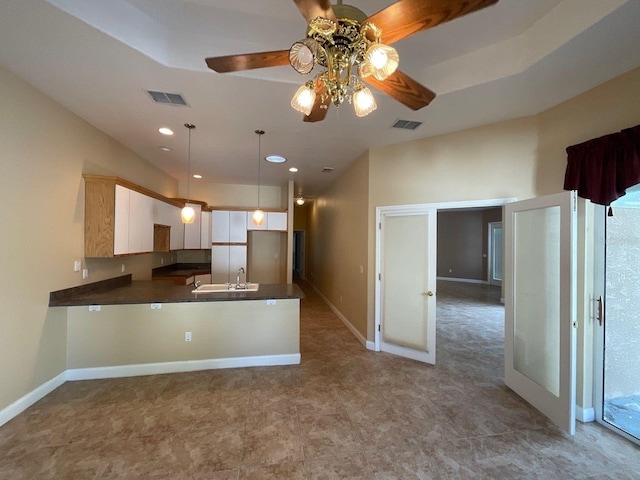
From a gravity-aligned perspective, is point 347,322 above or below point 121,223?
below

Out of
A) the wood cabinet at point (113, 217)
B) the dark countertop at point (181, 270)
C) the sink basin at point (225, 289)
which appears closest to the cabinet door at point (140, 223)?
the wood cabinet at point (113, 217)

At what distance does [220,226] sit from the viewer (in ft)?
18.6

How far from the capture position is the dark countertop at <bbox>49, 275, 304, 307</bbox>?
2.85m

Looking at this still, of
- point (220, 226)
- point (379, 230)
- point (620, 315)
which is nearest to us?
point (620, 315)

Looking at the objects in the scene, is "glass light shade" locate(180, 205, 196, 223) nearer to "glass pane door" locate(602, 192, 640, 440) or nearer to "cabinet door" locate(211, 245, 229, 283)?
"cabinet door" locate(211, 245, 229, 283)

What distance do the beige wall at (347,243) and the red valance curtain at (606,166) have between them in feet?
7.59

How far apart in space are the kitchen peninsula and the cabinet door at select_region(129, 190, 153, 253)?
626mm

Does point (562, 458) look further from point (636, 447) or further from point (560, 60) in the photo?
point (560, 60)

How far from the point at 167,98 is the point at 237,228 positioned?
3.41 metres

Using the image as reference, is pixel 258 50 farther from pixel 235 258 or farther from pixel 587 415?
pixel 587 415

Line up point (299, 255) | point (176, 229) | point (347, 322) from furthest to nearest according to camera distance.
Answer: point (299, 255), point (176, 229), point (347, 322)

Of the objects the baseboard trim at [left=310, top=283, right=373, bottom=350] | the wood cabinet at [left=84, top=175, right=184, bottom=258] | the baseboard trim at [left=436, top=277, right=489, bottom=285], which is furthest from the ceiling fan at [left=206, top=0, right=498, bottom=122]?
the baseboard trim at [left=436, top=277, right=489, bottom=285]

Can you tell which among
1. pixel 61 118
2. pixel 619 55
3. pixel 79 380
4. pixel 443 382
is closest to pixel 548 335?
pixel 443 382

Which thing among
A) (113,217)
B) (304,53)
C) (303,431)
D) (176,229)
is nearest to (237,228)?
(176,229)
